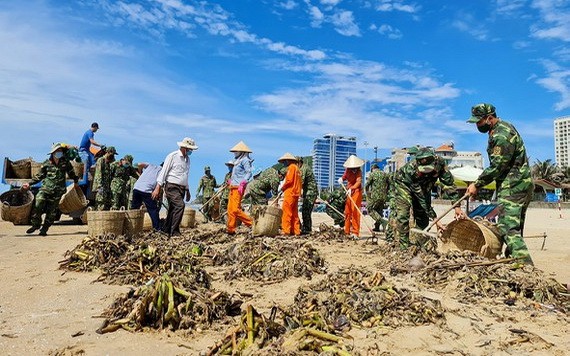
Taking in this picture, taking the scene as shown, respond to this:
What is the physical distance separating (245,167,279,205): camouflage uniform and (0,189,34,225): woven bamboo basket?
5726mm

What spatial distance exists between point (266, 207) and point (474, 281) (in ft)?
17.1

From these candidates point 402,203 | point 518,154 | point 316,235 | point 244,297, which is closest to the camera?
point 244,297

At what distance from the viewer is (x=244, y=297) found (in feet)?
14.9

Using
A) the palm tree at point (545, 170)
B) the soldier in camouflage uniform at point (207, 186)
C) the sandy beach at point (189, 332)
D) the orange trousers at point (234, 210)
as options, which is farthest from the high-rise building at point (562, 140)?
the sandy beach at point (189, 332)

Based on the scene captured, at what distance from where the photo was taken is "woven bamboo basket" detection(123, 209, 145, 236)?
8273 mm

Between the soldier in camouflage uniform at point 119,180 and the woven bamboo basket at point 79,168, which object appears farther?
the woven bamboo basket at point 79,168

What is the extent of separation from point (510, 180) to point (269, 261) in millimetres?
3056

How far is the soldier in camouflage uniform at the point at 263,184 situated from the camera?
36.6 ft

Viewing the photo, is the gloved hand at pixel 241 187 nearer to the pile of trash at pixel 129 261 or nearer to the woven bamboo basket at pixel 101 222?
the woven bamboo basket at pixel 101 222

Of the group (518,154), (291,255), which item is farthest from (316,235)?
(518,154)

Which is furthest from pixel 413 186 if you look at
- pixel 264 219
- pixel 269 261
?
pixel 264 219

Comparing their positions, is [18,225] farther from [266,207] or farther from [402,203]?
[402,203]

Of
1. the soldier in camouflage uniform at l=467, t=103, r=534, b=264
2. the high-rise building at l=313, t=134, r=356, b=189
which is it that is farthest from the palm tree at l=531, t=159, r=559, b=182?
the high-rise building at l=313, t=134, r=356, b=189

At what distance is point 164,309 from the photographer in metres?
3.53
